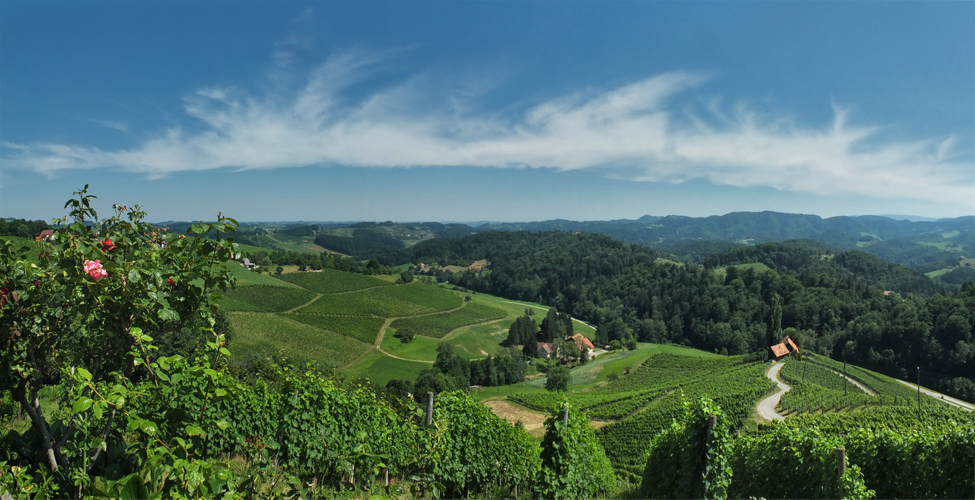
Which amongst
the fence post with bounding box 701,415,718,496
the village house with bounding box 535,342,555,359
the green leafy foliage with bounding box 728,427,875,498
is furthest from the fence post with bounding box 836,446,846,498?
the village house with bounding box 535,342,555,359

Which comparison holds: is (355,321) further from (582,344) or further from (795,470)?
(795,470)

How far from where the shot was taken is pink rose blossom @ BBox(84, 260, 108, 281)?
2794 millimetres

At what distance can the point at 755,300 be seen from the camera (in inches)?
3780

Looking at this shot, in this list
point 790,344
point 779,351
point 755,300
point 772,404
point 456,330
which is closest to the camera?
point 772,404

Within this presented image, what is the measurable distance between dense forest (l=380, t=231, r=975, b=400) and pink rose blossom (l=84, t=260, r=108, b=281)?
250 ft

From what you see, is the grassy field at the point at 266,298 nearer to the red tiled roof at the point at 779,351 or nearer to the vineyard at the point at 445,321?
the vineyard at the point at 445,321

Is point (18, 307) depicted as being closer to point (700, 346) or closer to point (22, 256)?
point (22, 256)

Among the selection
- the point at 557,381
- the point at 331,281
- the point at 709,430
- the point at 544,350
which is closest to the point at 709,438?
the point at 709,430

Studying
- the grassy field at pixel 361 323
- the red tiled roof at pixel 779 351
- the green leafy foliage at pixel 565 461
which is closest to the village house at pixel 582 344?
the grassy field at pixel 361 323

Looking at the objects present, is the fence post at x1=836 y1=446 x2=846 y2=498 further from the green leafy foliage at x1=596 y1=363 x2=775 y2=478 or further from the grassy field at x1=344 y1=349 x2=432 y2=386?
the grassy field at x1=344 y1=349 x2=432 y2=386

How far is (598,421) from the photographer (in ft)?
106

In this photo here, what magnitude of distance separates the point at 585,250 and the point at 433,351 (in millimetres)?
97100

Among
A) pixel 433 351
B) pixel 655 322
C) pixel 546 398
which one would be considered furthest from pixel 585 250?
pixel 546 398

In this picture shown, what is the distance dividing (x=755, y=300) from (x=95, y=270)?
11196cm
